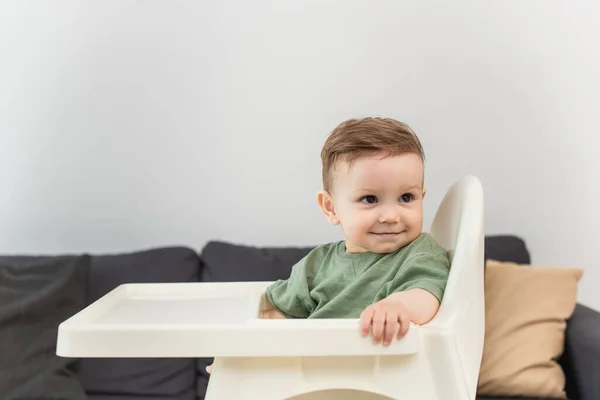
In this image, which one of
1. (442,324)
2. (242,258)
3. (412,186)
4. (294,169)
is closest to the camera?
(442,324)

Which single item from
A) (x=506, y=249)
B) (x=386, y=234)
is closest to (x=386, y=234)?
(x=386, y=234)

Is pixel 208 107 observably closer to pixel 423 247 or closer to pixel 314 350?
pixel 423 247

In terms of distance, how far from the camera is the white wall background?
192 cm

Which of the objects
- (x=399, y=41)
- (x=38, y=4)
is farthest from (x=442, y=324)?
(x=38, y=4)

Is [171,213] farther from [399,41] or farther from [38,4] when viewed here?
[399,41]

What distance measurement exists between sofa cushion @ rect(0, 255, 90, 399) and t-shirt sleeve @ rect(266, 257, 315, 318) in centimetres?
76

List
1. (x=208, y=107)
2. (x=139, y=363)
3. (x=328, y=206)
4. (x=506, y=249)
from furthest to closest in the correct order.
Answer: (x=208, y=107) < (x=506, y=249) < (x=139, y=363) < (x=328, y=206)

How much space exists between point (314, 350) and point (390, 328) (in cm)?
9

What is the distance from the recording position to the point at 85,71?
6.31 feet

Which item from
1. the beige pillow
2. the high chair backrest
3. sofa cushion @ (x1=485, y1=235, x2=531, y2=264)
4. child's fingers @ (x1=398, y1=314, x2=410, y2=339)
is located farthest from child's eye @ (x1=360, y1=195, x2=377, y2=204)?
sofa cushion @ (x1=485, y1=235, x2=531, y2=264)

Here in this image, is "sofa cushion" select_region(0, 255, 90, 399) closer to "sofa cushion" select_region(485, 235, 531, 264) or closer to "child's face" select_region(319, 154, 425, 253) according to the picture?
"child's face" select_region(319, 154, 425, 253)

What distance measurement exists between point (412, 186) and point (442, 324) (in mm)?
229

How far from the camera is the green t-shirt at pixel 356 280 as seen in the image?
2.86 feet

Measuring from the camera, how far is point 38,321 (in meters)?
1.58
